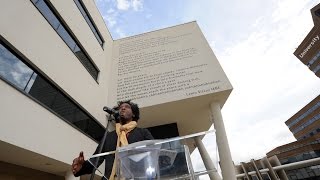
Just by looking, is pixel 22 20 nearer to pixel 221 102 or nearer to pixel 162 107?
pixel 162 107

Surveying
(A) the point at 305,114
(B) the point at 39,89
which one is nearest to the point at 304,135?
(A) the point at 305,114

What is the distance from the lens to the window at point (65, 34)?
592 cm

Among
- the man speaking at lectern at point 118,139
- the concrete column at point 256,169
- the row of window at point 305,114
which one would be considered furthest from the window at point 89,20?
the row of window at point 305,114

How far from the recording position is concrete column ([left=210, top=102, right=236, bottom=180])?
730cm

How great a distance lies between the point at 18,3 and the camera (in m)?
4.72

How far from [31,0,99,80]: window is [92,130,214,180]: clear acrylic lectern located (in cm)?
562

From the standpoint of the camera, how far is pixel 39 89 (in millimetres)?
5145

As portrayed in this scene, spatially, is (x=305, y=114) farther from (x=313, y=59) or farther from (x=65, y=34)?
(x=65, y=34)

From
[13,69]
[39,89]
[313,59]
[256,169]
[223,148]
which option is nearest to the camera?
[256,169]

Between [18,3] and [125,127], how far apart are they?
4.41 meters

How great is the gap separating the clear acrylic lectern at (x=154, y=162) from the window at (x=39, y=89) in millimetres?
3833

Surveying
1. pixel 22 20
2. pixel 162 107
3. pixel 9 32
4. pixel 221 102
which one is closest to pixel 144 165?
pixel 9 32

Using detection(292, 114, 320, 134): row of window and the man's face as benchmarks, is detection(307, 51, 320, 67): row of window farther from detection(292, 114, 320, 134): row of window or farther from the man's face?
the man's face

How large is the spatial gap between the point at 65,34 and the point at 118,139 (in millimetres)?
6092
